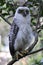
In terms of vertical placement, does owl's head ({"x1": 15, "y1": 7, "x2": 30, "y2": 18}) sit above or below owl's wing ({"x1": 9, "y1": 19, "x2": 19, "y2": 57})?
above

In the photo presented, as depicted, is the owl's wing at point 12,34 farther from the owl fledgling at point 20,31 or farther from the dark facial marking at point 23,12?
the dark facial marking at point 23,12

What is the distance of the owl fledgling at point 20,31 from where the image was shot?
1807 millimetres

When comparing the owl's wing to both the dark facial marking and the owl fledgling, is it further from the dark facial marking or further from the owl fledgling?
the dark facial marking

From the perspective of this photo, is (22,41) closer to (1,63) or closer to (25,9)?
(25,9)

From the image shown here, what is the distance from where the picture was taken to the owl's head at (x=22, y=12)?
1796mm

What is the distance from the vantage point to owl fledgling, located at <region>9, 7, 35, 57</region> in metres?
1.81

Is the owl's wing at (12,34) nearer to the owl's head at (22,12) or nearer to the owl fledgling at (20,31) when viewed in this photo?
the owl fledgling at (20,31)

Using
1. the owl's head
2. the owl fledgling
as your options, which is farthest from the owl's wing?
the owl's head

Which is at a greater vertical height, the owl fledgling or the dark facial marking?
the dark facial marking

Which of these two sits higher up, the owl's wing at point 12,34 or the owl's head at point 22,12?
the owl's head at point 22,12

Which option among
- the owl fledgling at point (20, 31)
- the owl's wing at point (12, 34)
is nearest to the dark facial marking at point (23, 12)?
the owl fledgling at point (20, 31)

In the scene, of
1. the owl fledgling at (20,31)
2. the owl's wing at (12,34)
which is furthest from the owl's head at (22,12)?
the owl's wing at (12,34)

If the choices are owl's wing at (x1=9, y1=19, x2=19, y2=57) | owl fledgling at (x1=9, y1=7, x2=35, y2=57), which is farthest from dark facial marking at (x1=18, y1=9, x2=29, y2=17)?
owl's wing at (x1=9, y1=19, x2=19, y2=57)

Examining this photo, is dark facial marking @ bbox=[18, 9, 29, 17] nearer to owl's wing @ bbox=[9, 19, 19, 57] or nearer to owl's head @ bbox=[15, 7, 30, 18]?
owl's head @ bbox=[15, 7, 30, 18]
